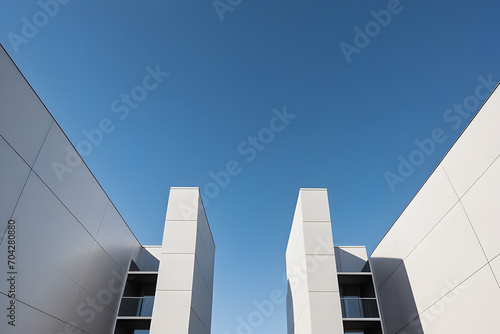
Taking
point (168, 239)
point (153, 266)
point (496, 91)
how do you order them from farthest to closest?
point (153, 266)
point (168, 239)
point (496, 91)

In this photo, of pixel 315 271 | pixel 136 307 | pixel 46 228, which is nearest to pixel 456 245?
pixel 315 271

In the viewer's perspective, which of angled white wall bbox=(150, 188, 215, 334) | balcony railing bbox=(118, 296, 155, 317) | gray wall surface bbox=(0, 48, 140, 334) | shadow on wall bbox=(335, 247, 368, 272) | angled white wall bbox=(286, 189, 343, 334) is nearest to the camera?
gray wall surface bbox=(0, 48, 140, 334)

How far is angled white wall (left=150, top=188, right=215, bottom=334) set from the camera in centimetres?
1048

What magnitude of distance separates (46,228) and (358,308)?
10984mm

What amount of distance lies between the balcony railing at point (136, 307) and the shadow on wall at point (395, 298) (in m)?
8.99

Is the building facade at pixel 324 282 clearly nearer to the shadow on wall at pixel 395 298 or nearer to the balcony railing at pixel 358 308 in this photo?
the balcony railing at pixel 358 308

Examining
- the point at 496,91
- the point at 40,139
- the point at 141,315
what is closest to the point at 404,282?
the point at 496,91

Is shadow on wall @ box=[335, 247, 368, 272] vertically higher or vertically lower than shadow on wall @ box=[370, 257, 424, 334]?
higher

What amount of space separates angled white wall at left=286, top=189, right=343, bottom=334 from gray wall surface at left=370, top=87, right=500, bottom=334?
2.49 m

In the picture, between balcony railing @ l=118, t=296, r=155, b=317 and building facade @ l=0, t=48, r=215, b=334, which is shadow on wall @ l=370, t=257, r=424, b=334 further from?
balcony railing @ l=118, t=296, r=155, b=317

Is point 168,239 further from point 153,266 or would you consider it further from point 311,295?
Result: point 311,295

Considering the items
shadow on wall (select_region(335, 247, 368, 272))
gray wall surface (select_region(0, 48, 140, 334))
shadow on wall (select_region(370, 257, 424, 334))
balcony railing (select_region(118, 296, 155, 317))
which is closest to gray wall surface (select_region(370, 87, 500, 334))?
shadow on wall (select_region(370, 257, 424, 334))

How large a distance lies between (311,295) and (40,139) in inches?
364

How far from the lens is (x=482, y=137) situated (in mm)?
7285
